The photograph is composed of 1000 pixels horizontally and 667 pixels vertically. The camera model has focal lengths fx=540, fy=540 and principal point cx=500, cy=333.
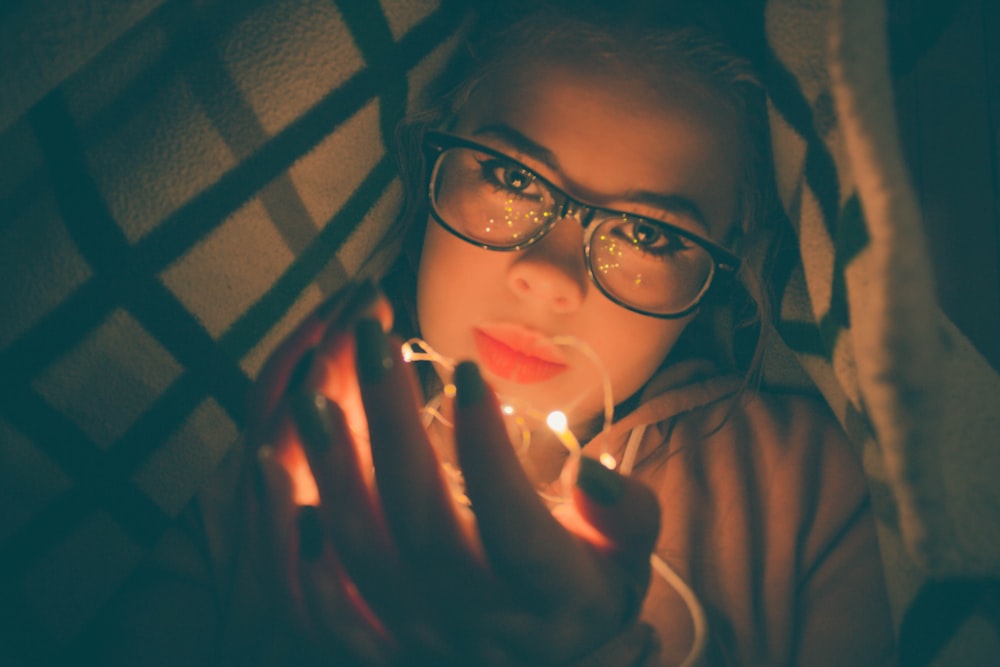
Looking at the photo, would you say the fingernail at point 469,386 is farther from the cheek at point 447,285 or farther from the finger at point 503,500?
the cheek at point 447,285

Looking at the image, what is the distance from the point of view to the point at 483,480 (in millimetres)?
434

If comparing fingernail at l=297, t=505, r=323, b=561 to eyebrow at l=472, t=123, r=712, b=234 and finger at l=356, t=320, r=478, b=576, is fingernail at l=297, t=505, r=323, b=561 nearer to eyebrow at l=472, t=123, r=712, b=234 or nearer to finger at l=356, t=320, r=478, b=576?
finger at l=356, t=320, r=478, b=576

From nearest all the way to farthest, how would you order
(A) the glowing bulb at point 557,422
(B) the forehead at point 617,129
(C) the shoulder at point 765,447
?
(A) the glowing bulb at point 557,422
(B) the forehead at point 617,129
(C) the shoulder at point 765,447

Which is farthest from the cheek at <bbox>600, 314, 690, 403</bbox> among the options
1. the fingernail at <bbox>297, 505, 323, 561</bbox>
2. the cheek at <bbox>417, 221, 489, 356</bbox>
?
the fingernail at <bbox>297, 505, 323, 561</bbox>

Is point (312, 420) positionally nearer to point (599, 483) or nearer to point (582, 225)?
point (599, 483)

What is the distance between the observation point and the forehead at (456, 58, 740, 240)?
2.33 feet

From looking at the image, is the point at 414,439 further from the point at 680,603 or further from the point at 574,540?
the point at 680,603

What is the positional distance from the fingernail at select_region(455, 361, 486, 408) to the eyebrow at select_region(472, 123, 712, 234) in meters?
0.39

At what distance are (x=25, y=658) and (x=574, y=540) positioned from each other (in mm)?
717

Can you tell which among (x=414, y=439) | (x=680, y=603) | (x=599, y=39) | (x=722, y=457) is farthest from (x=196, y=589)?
(x=599, y=39)

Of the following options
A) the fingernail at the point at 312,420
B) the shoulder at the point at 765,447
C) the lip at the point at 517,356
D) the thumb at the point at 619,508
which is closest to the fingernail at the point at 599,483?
the thumb at the point at 619,508

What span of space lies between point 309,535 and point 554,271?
0.43 meters

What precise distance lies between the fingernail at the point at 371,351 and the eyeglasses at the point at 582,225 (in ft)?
1.09

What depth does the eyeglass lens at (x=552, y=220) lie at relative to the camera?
0.74 meters
